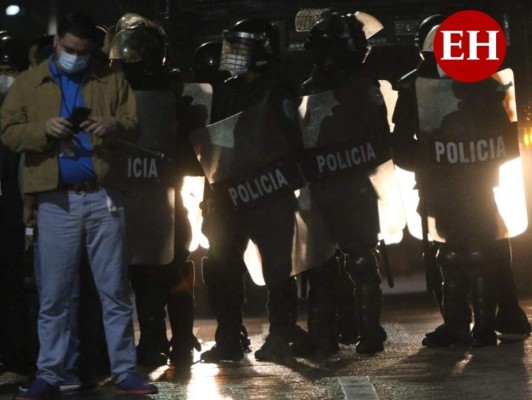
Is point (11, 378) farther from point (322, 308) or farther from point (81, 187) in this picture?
point (322, 308)

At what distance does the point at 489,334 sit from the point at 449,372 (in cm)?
108

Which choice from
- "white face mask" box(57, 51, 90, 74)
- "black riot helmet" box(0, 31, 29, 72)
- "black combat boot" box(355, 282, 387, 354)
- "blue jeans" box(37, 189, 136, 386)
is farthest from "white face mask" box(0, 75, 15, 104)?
"black combat boot" box(355, 282, 387, 354)

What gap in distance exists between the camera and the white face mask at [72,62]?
7402 mm

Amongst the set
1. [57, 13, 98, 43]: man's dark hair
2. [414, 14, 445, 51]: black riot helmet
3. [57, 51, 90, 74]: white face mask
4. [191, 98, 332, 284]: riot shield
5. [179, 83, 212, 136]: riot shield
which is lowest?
[191, 98, 332, 284]: riot shield

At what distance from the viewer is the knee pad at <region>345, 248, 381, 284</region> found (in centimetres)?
903

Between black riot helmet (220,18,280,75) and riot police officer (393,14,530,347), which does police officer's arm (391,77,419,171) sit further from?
black riot helmet (220,18,280,75)

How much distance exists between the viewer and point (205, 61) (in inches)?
395

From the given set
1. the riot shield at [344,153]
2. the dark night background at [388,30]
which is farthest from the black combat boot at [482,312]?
the dark night background at [388,30]

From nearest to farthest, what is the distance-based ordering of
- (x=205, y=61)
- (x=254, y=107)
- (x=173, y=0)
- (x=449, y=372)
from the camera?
(x=449, y=372) < (x=254, y=107) < (x=205, y=61) < (x=173, y=0)

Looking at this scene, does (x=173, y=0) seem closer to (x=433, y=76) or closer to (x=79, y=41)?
(x=433, y=76)

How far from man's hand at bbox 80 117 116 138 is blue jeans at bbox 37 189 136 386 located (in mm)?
327

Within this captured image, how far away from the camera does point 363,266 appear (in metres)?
9.02

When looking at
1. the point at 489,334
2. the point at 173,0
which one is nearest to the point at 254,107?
the point at 489,334

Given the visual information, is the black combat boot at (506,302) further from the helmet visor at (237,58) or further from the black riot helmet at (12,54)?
the black riot helmet at (12,54)
